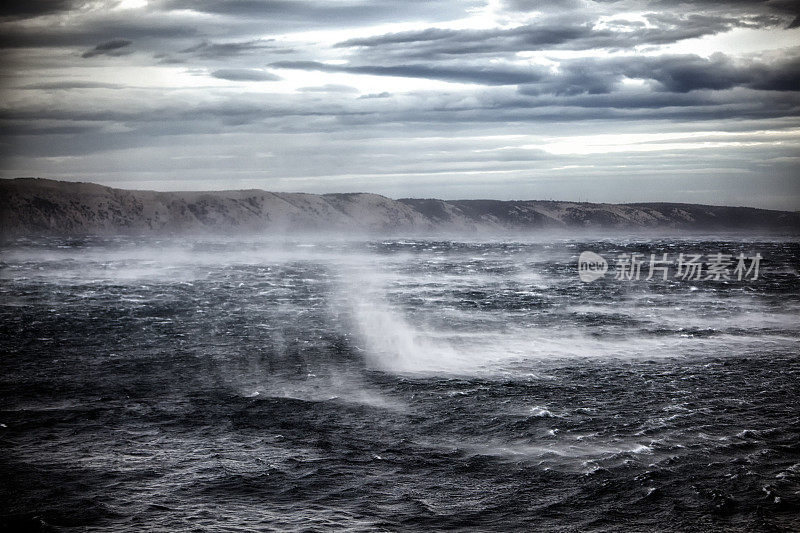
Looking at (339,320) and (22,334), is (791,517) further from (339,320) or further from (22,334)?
(22,334)

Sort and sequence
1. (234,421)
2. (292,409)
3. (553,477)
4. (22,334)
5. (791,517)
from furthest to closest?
(22,334) → (292,409) → (234,421) → (553,477) → (791,517)

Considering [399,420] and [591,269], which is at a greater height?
[399,420]

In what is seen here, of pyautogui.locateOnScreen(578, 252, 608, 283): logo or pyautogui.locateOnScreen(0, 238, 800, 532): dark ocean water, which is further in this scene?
pyautogui.locateOnScreen(578, 252, 608, 283): logo

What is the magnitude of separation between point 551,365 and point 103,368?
1968 centimetres

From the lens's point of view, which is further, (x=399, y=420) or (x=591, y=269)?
(x=591, y=269)

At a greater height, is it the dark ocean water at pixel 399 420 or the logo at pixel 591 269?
the dark ocean water at pixel 399 420

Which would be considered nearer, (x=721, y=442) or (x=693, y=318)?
(x=721, y=442)

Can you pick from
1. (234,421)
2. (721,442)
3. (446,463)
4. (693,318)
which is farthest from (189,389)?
(693,318)

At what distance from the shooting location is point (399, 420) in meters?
21.9

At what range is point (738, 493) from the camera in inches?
631

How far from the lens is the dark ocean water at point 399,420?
1521 cm

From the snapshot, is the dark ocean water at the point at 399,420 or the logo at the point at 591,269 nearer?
the dark ocean water at the point at 399,420

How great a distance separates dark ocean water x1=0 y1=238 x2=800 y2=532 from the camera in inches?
599

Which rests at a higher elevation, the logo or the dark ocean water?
the dark ocean water
